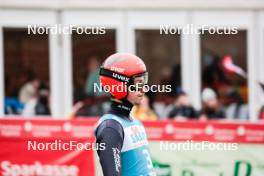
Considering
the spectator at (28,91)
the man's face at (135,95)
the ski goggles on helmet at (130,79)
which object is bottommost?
the spectator at (28,91)

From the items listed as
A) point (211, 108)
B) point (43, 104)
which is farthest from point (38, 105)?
point (211, 108)

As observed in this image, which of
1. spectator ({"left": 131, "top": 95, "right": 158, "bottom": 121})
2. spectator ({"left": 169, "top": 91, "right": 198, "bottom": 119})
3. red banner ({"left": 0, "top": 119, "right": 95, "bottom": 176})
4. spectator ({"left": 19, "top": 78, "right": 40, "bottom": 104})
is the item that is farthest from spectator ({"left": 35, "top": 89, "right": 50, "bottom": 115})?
red banner ({"left": 0, "top": 119, "right": 95, "bottom": 176})

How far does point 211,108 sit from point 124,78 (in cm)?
789

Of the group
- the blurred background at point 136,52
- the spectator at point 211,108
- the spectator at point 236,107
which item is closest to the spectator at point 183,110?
the spectator at point 211,108

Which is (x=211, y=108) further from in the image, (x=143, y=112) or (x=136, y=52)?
(x=136, y=52)

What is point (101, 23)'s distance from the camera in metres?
14.6

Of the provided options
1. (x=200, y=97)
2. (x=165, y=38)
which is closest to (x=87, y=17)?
(x=165, y=38)

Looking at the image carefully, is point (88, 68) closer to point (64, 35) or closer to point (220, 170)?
point (64, 35)

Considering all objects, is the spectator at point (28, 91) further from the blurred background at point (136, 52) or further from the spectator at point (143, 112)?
the spectator at point (143, 112)

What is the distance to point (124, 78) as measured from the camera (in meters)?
5.75

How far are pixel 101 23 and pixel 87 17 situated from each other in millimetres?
256

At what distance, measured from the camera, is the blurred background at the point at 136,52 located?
14.3 metres

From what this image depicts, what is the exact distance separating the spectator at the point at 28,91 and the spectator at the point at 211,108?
2.74m

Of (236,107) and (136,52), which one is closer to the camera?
(236,107)
